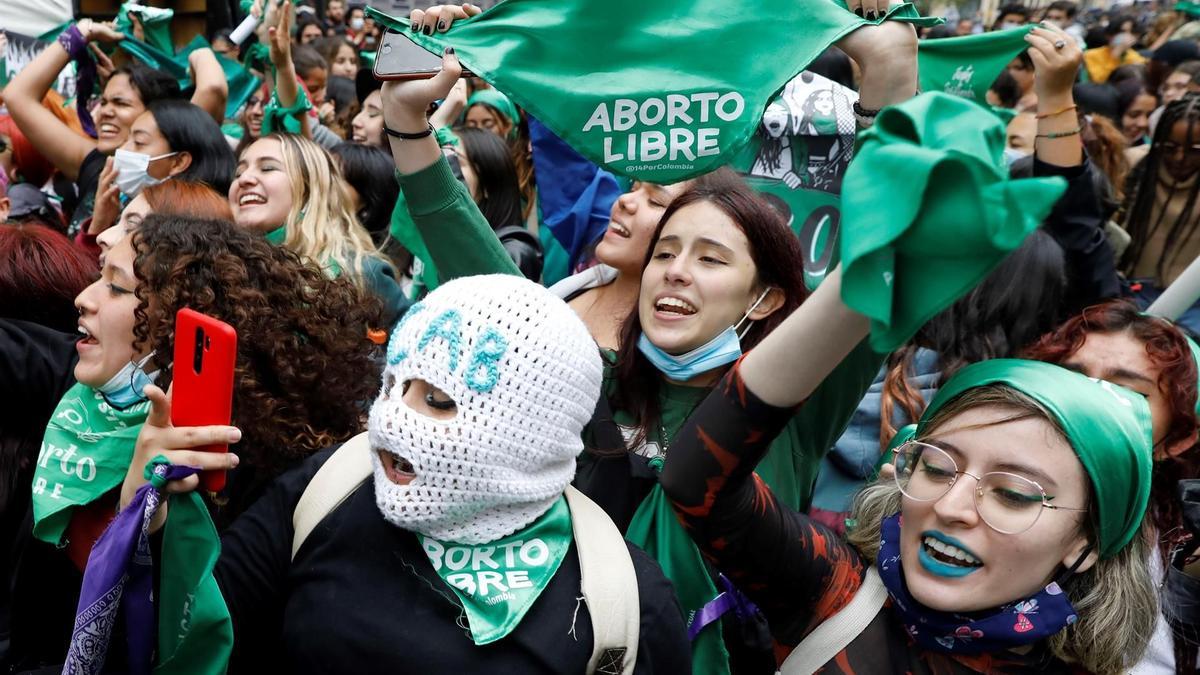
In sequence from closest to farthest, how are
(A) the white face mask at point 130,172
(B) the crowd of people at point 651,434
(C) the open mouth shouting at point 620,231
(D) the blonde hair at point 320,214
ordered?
(B) the crowd of people at point 651,434 → (C) the open mouth shouting at point 620,231 → (D) the blonde hair at point 320,214 → (A) the white face mask at point 130,172

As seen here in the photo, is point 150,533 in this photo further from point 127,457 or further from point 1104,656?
point 1104,656

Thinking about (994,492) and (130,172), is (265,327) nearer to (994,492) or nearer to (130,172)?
(994,492)

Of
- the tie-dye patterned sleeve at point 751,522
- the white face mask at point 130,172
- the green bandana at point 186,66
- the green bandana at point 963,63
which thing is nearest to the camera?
the tie-dye patterned sleeve at point 751,522

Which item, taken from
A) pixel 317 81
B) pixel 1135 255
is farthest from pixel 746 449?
pixel 317 81

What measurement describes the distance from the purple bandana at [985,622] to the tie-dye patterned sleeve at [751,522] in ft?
0.34

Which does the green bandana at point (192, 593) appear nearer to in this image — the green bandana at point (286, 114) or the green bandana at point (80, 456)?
the green bandana at point (80, 456)

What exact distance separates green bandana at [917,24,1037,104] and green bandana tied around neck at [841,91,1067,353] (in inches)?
76.7

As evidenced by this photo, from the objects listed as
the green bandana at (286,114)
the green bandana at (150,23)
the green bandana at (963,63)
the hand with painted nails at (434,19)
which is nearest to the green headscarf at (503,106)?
the green bandana at (286,114)

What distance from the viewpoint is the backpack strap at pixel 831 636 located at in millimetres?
1774

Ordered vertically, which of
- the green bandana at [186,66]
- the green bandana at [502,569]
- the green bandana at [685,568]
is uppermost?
the green bandana at [502,569]

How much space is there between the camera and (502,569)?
182cm

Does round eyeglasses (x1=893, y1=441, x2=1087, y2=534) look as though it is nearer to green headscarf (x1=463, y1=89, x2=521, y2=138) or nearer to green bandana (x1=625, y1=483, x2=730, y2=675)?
green bandana (x1=625, y1=483, x2=730, y2=675)

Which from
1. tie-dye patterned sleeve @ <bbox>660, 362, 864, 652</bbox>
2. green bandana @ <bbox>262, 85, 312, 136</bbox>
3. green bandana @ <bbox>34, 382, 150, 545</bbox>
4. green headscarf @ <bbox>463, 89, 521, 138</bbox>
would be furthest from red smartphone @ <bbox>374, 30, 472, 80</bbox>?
green headscarf @ <bbox>463, 89, 521, 138</bbox>

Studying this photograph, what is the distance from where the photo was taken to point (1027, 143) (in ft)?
19.1
